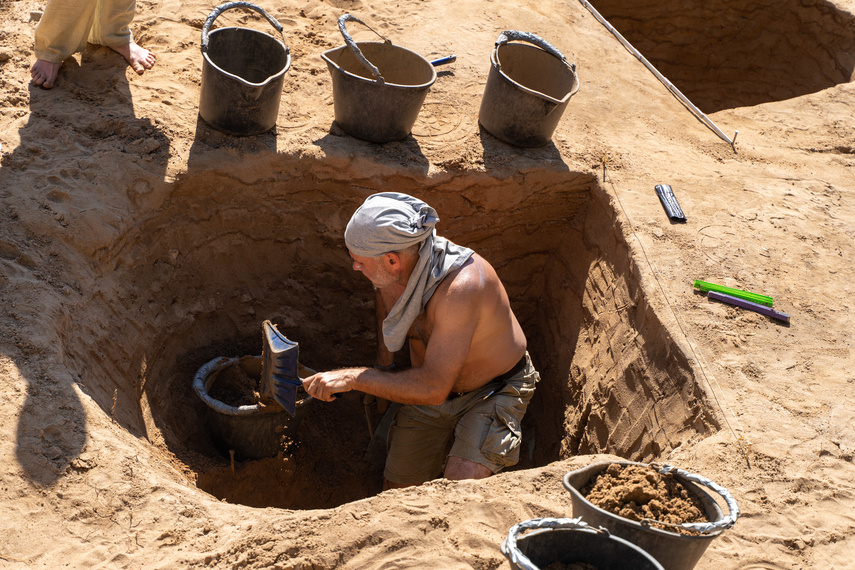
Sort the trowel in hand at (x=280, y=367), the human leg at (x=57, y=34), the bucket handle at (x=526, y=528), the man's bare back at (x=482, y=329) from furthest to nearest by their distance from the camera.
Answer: the human leg at (x=57, y=34) < the trowel in hand at (x=280, y=367) < the man's bare back at (x=482, y=329) < the bucket handle at (x=526, y=528)

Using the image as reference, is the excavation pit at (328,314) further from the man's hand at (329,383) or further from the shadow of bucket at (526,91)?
the man's hand at (329,383)

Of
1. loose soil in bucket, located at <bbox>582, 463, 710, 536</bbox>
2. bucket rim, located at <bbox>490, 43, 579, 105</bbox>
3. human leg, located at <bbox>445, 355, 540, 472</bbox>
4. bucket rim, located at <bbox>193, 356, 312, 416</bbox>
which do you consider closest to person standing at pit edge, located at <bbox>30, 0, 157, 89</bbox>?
bucket rim, located at <bbox>193, 356, 312, 416</bbox>

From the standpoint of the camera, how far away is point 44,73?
4.23 metres

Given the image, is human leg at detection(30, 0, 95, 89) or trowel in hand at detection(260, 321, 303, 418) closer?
trowel in hand at detection(260, 321, 303, 418)

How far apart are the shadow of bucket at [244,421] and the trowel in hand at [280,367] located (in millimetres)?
307

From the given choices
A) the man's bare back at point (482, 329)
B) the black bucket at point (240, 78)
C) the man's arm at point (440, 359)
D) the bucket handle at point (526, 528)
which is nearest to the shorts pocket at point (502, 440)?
the man's bare back at point (482, 329)

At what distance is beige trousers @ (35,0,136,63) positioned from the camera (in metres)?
4.17

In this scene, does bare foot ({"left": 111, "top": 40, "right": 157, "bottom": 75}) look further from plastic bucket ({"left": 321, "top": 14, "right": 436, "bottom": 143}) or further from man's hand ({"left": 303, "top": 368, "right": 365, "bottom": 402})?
man's hand ({"left": 303, "top": 368, "right": 365, "bottom": 402})

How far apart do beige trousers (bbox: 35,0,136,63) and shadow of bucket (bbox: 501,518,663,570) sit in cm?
393

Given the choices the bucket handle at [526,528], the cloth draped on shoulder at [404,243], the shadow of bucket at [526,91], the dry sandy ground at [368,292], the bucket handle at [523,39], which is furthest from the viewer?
the bucket handle at [523,39]

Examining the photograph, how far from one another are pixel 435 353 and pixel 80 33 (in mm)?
3068

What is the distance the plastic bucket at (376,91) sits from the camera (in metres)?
4.22

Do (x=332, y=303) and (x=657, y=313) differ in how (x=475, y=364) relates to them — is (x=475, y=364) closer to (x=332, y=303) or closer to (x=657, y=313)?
Answer: (x=657, y=313)

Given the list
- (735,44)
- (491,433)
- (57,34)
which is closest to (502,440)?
(491,433)
